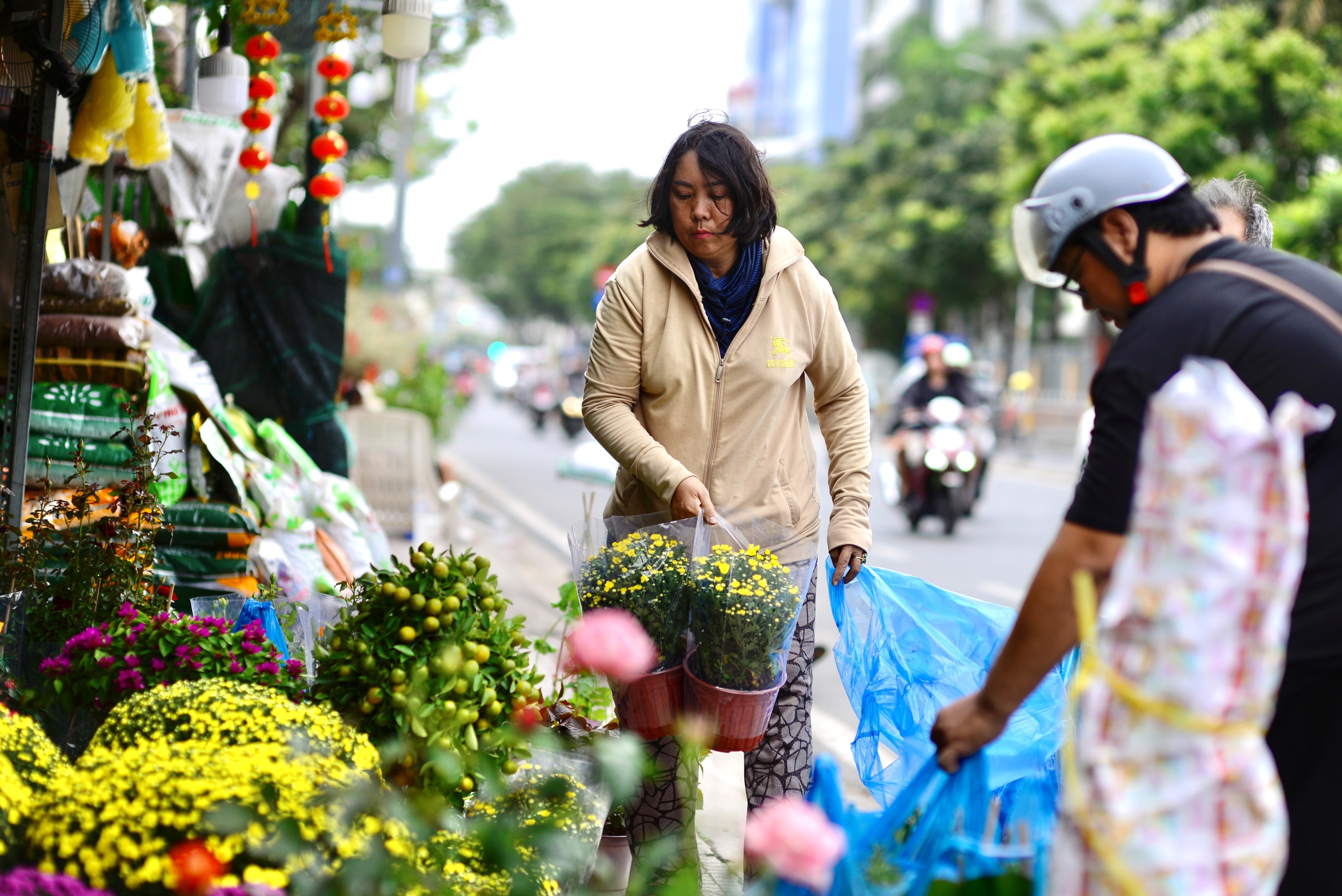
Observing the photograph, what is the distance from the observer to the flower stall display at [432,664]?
2.43m

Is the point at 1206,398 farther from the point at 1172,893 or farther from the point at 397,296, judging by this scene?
the point at 397,296

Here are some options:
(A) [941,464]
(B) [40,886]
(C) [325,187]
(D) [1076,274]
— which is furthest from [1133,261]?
(A) [941,464]

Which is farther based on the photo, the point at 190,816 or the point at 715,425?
the point at 715,425

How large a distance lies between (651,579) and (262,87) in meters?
3.53

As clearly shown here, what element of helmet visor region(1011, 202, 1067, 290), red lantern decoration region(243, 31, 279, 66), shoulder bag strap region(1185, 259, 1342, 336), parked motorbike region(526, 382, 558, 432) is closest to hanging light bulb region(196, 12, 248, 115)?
red lantern decoration region(243, 31, 279, 66)

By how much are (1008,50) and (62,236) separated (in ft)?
110

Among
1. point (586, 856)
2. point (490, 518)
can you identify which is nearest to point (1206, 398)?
point (586, 856)

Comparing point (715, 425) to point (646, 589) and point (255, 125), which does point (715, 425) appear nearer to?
point (646, 589)

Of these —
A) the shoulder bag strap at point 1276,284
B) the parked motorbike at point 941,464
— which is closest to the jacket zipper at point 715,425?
the shoulder bag strap at point 1276,284

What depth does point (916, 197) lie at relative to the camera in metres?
31.0

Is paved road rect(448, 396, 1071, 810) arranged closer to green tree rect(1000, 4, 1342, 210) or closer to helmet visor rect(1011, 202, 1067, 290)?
helmet visor rect(1011, 202, 1067, 290)

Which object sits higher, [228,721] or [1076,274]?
[1076,274]

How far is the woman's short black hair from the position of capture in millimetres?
2928

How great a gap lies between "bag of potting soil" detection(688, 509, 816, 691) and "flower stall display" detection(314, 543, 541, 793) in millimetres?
381
